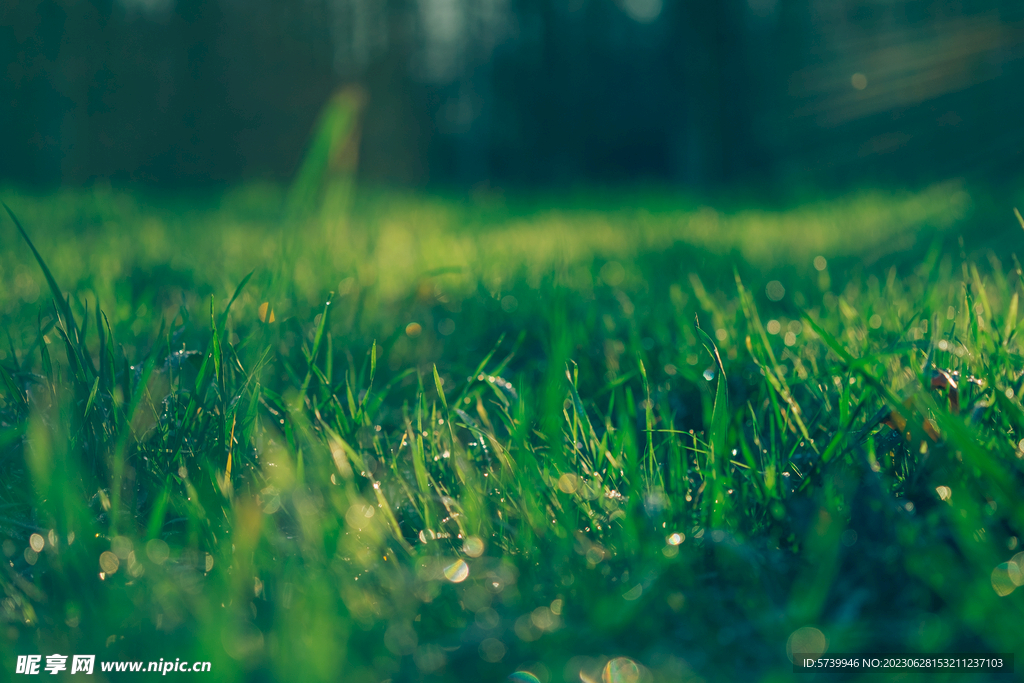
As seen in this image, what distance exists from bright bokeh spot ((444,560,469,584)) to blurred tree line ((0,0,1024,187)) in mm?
9313

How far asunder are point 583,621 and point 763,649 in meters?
0.17

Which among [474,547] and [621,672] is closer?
[621,672]

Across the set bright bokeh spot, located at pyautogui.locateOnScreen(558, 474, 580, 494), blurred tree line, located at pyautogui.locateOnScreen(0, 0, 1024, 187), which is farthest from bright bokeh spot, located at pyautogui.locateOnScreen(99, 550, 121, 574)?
blurred tree line, located at pyautogui.locateOnScreen(0, 0, 1024, 187)

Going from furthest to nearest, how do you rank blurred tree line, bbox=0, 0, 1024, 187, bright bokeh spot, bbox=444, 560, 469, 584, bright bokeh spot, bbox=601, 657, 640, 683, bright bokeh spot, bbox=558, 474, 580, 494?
blurred tree line, bbox=0, 0, 1024, 187
bright bokeh spot, bbox=558, 474, 580, 494
bright bokeh spot, bbox=444, 560, 469, 584
bright bokeh spot, bbox=601, 657, 640, 683

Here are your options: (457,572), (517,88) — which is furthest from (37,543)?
(517,88)

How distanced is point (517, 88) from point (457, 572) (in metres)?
15.8

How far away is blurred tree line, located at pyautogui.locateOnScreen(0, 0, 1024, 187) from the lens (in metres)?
10.2

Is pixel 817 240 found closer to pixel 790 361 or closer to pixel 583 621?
pixel 790 361

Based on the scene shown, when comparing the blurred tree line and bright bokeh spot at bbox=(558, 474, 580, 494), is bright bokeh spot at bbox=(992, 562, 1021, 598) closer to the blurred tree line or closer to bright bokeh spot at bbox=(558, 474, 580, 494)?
bright bokeh spot at bbox=(558, 474, 580, 494)

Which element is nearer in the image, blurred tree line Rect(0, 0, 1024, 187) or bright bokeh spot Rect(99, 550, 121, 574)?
bright bokeh spot Rect(99, 550, 121, 574)

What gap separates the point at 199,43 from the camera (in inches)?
562

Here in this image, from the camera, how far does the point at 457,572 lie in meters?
0.69

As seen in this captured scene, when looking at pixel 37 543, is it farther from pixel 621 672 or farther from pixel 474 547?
pixel 621 672

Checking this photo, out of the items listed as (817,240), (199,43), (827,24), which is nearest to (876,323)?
(817,240)
